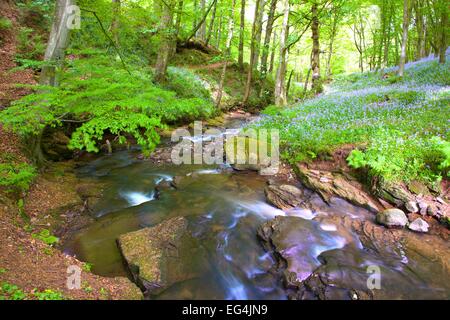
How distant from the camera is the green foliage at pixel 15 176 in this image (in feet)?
20.4

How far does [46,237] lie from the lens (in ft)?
19.6

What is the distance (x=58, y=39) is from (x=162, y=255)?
6006 mm

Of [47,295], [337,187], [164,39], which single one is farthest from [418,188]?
[164,39]

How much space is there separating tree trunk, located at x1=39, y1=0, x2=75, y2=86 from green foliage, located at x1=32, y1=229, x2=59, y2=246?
3843mm

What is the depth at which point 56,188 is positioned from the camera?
7.96 meters

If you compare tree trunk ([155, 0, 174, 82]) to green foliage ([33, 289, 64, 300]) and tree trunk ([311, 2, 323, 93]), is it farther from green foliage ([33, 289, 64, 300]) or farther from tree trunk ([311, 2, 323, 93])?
green foliage ([33, 289, 64, 300])

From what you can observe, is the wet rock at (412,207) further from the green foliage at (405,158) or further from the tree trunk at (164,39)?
the tree trunk at (164,39)

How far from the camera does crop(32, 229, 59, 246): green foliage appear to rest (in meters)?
5.83

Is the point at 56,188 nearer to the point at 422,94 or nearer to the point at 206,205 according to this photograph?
the point at 206,205

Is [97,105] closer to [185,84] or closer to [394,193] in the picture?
[394,193]

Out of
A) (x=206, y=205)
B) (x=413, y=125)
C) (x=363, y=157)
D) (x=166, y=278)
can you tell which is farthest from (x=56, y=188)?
(x=413, y=125)

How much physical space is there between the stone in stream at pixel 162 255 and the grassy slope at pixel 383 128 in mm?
4754

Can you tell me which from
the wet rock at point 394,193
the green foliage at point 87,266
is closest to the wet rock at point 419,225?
the wet rock at point 394,193

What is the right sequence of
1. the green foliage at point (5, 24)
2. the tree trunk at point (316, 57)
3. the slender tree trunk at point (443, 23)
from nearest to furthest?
the green foliage at point (5, 24), the slender tree trunk at point (443, 23), the tree trunk at point (316, 57)
